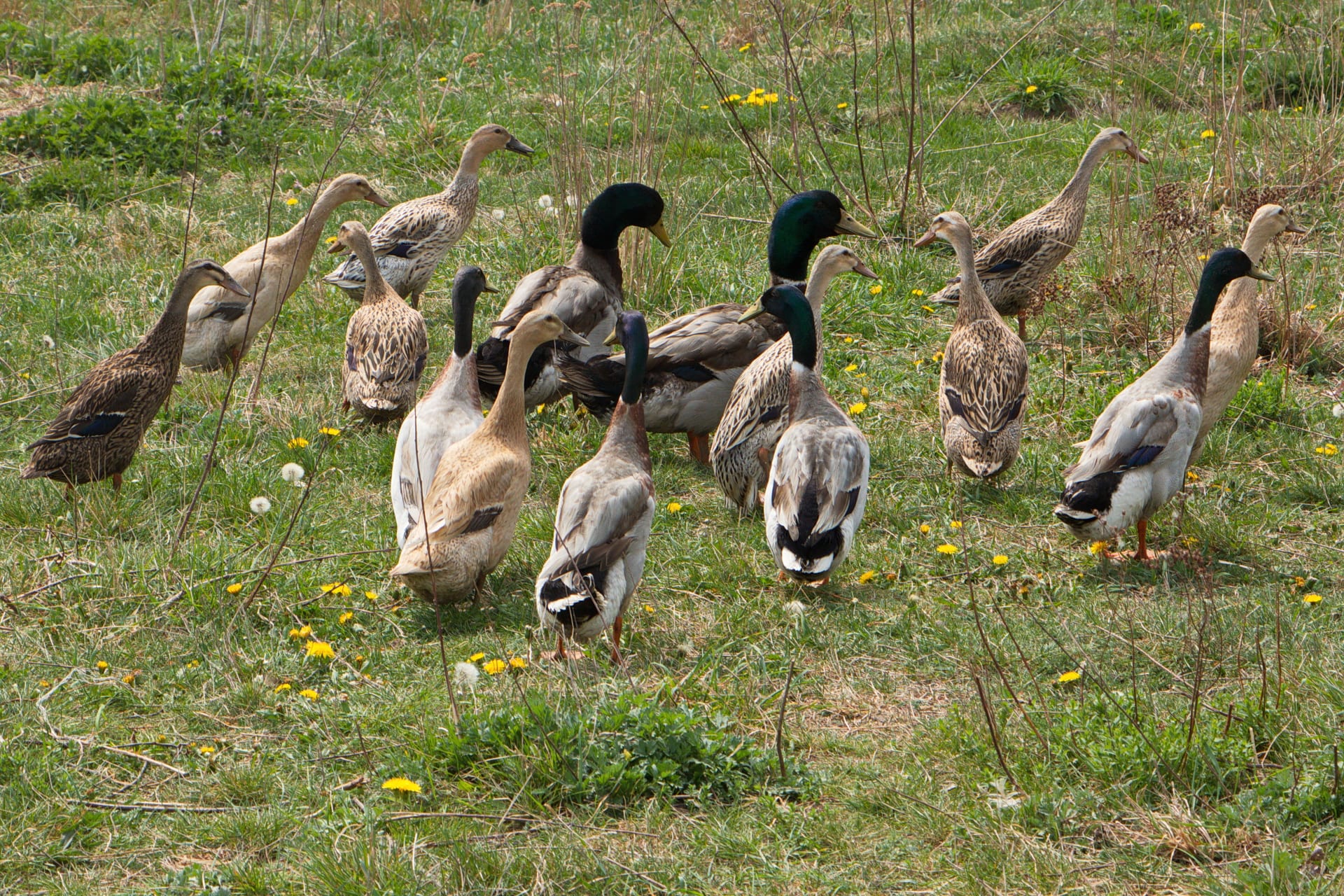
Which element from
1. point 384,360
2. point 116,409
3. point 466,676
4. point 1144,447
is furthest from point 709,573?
point 116,409

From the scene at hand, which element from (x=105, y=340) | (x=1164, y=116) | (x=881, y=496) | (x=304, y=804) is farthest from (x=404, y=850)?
(x=1164, y=116)

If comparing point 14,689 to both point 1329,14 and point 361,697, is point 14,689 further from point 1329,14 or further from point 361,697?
point 1329,14

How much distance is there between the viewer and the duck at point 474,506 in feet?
16.9

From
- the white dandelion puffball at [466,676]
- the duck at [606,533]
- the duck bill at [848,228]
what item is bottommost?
the white dandelion puffball at [466,676]

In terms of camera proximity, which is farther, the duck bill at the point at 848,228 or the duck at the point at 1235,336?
the duck bill at the point at 848,228

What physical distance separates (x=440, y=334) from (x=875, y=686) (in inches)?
178

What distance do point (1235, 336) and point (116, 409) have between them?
5288 millimetres

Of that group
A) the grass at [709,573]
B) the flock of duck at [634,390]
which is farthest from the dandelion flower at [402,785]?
the flock of duck at [634,390]

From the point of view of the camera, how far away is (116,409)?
6.22m

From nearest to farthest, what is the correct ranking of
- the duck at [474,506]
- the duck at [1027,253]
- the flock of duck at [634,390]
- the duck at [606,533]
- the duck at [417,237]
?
the duck at [606,533], the duck at [474,506], the flock of duck at [634,390], the duck at [1027,253], the duck at [417,237]

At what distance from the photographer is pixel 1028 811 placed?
389 centimetres

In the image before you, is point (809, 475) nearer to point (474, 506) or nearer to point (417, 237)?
point (474, 506)

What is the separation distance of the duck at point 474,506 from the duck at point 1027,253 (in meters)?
3.33

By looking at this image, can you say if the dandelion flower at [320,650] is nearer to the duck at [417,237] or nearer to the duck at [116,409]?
the duck at [116,409]
